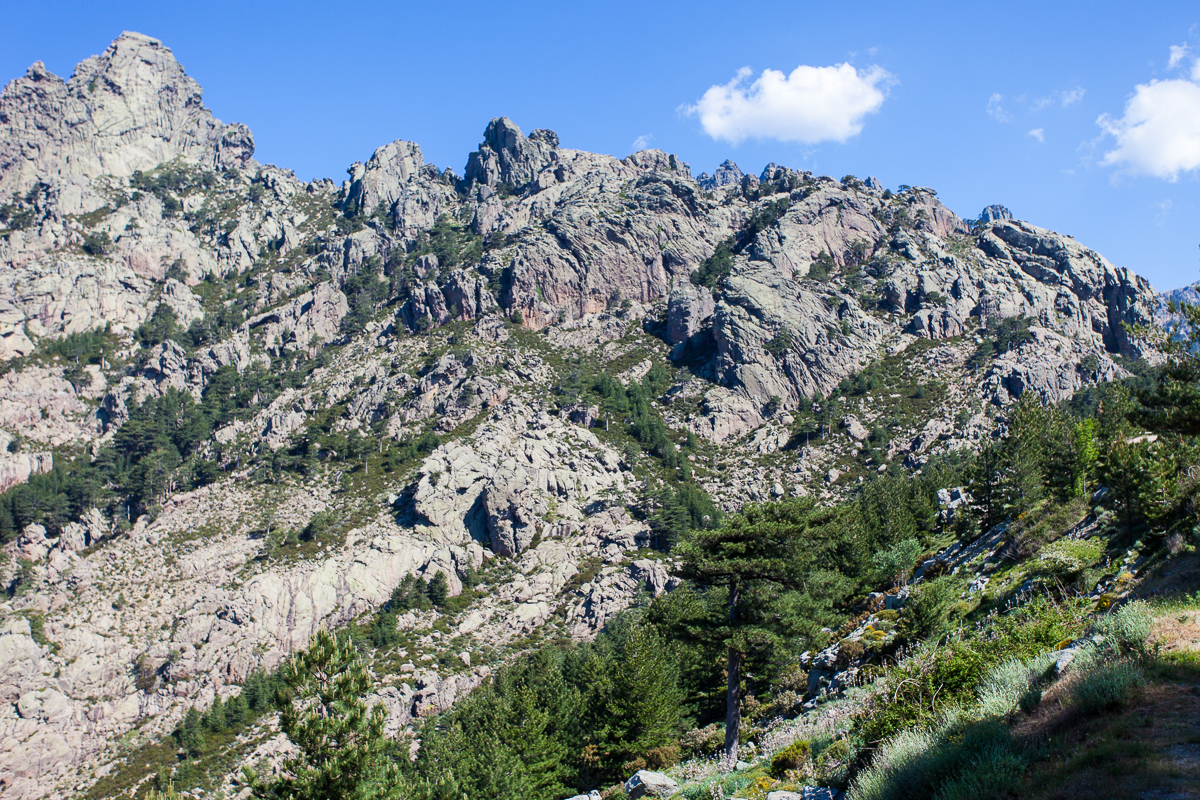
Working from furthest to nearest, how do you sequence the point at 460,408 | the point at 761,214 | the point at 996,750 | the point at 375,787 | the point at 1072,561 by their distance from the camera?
the point at 761,214
the point at 460,408
the point at 1072,561
the point at 375,787
the point at 996,750

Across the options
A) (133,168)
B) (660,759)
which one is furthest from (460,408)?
(133,168)

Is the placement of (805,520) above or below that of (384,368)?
below

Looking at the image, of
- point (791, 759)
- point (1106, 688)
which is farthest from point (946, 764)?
point (791, 759)

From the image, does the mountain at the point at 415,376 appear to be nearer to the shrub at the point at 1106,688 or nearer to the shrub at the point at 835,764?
the shrub at the point at 835,764

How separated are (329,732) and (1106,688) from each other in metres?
19.9

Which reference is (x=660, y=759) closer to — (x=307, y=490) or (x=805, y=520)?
(x=805, y=520)

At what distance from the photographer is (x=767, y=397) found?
118188 mm

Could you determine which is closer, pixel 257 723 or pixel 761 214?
pixel 257 723

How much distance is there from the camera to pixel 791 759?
16.0m

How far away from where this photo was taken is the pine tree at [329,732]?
19062 millimetres

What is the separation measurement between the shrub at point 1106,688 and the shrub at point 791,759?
773cm

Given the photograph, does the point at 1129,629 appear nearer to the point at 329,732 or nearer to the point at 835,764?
the point at 835,764

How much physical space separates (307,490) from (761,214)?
117 metres

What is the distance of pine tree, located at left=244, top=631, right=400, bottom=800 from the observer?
19062 mm
